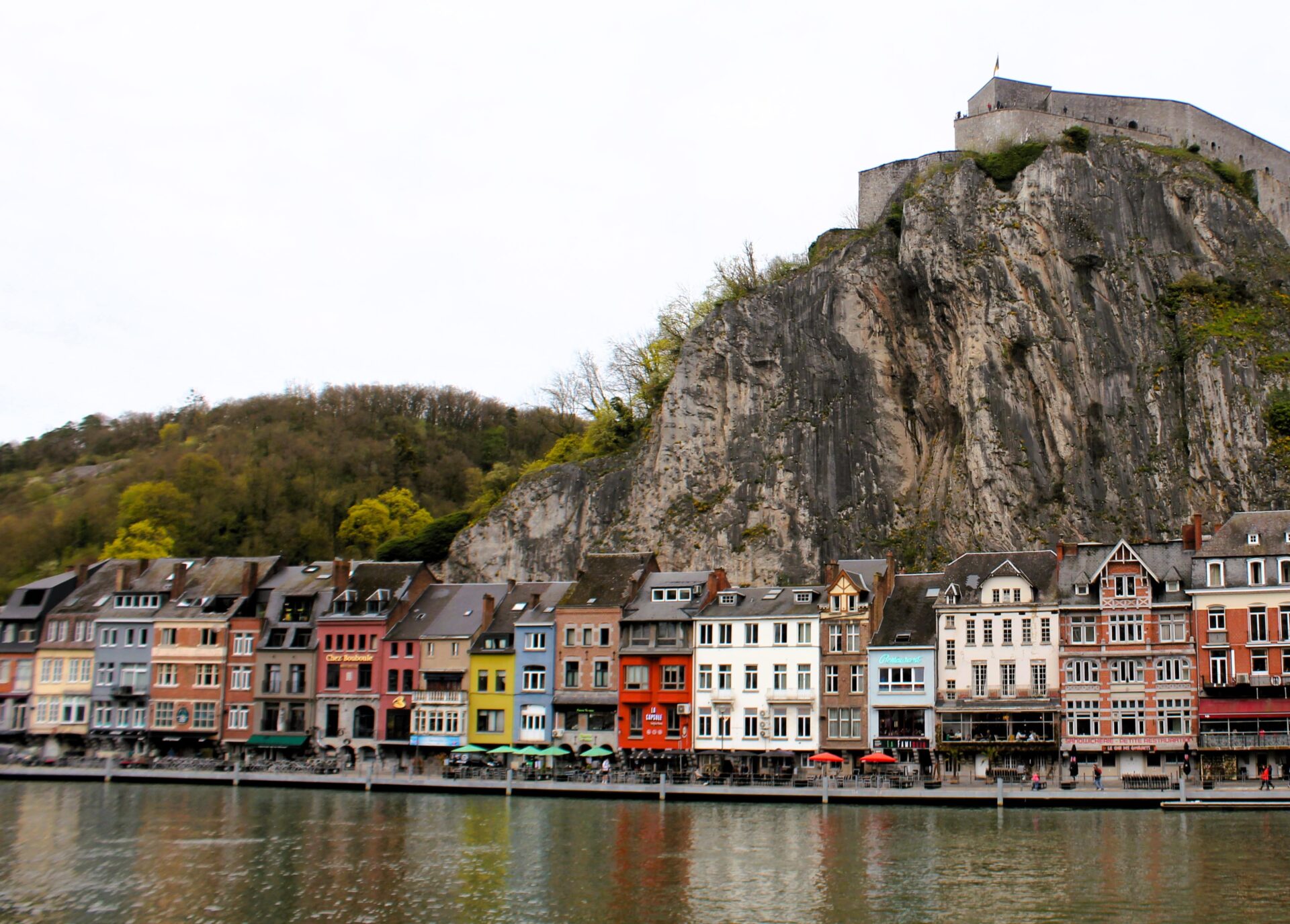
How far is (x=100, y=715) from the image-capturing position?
71812 mm

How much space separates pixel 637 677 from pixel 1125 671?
68.8 feet

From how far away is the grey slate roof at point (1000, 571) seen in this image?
5848 centimetres

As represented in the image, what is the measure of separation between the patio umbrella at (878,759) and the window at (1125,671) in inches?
379

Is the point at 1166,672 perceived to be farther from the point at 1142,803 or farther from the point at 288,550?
the point at 288,550

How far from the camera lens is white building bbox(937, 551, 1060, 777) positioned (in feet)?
184

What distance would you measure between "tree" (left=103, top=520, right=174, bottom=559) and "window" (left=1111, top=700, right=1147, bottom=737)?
56.9 meters

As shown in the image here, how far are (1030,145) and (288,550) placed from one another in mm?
54100

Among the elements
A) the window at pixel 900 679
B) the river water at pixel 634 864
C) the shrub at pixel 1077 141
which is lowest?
the river water at pixel 634 864

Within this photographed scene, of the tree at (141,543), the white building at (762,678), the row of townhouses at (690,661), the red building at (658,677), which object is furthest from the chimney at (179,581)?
the white building at (762,678)

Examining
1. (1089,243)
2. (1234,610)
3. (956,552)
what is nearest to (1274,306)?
(1089,243)

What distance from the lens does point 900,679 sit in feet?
194

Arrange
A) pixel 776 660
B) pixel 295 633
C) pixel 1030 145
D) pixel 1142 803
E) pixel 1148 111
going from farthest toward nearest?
1. pixel 1148 111
2. pixel 1030 145
3. pixel 295 633
4. pixel 776 660
5. pixel 1142 803

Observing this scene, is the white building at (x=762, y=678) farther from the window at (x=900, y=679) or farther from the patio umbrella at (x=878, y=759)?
the patio umbrella at (x=878, y=759)

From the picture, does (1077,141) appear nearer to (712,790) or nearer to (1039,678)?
(1039,678)
